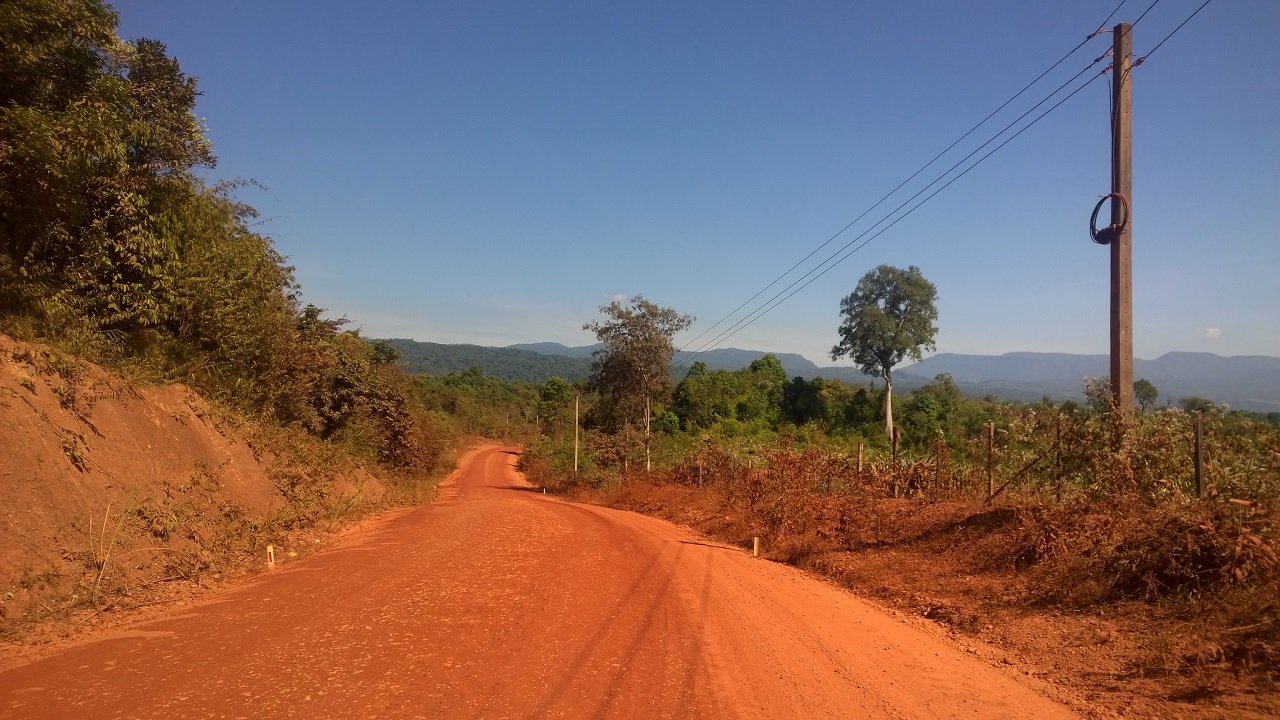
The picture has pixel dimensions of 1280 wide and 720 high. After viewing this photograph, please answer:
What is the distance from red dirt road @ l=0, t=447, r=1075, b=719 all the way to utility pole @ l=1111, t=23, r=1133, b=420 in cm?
542

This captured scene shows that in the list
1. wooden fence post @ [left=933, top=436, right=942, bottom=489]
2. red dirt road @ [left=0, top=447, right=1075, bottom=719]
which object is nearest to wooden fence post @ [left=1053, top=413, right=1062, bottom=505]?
wooden fence post @ [left=933, top=436, right=942, bottom=489]

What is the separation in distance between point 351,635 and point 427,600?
135cm

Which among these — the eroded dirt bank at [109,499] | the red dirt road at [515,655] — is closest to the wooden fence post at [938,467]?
the red dirt road at [515,655]

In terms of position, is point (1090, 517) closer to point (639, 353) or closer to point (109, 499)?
point (109, 499)

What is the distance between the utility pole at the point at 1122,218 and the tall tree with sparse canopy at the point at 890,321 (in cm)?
2734

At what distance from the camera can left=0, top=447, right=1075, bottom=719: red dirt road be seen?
4.81m

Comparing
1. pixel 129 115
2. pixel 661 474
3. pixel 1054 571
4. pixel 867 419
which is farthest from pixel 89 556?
pixel 867 419

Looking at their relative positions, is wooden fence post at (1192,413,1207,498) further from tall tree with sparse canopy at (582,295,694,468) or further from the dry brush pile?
tall tree with sparse canopy at (582,295,694,468)

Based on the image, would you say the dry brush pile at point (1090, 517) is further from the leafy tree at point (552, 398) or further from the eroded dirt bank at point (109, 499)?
the leafy tree at point (552, 398)

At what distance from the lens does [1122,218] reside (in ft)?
33.3

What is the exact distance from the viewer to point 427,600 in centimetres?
750

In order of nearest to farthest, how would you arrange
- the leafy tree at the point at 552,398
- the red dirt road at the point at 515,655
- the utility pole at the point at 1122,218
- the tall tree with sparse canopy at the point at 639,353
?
the red dirt road at the point at 515,655 → the utility pole at the point at 1122,218 → the tall tree with sparse canopy at the point at 639,353 → the leafy tree at the point at 552,398

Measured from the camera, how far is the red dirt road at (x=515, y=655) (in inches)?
189

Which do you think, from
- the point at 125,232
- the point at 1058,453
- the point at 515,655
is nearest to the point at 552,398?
the point at 125,232
